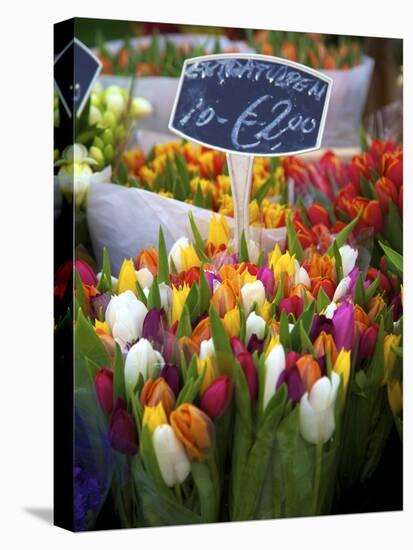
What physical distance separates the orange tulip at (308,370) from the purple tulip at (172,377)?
11.6 inches

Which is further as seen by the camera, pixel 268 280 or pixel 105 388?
pixel 268 280

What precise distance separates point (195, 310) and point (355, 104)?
1.17 m

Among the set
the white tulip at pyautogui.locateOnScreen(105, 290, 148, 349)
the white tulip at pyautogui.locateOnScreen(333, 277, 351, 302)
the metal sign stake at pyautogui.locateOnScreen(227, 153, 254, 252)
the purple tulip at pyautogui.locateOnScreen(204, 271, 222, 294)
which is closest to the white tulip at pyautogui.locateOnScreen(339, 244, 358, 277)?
the white tulip at pyautogui.locateOnScreen(333, 277, 351, 302)

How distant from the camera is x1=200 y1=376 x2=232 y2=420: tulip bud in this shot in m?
2.98

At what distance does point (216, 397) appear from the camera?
2.99 metres

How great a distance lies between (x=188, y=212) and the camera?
3.27 metres

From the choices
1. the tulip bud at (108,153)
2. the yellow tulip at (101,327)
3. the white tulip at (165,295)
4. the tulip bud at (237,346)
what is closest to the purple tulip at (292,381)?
the tulip bud at (237,346)

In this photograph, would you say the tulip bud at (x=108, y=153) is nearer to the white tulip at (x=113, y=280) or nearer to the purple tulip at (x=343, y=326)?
the white tulip at (x=113, y=280)

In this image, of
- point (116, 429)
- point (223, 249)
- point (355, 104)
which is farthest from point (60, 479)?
point (355, 104)

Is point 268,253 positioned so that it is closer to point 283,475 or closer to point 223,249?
point 223,249

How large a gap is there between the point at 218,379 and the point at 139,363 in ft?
0.63

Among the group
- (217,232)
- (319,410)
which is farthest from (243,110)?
(319,410)

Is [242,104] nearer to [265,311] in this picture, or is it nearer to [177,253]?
[177,253]

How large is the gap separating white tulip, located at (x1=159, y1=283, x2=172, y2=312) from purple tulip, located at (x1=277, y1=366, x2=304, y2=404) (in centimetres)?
33
